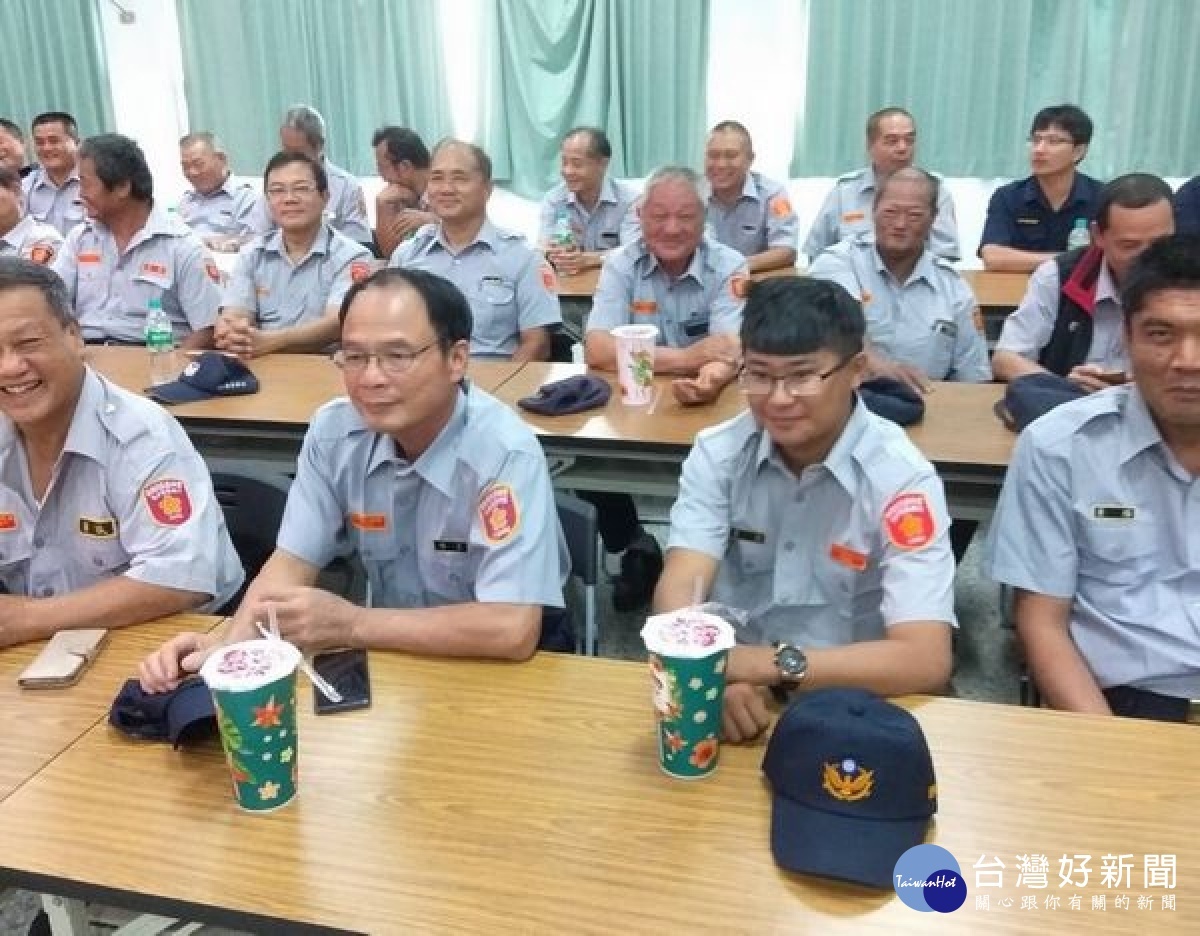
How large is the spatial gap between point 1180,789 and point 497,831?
0.86 meters

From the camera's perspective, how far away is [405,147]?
19.2 feet

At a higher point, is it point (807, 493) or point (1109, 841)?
point (807, 493)

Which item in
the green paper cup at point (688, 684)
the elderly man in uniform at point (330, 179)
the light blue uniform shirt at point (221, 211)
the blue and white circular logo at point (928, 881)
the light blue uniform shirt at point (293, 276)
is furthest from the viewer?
the light blue uniform shirt at point (221, 211)

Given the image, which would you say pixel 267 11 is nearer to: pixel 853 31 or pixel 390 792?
pixel 853 31

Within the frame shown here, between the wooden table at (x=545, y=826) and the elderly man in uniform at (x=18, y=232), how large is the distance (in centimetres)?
369

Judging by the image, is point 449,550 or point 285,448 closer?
point 449,550

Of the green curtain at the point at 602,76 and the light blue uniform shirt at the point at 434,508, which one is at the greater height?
the green curtain at the point at 602,76

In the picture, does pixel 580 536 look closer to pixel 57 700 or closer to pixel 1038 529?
pixel 1038 529

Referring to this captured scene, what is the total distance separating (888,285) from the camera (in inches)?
138

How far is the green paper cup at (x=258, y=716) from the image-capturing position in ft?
4.00

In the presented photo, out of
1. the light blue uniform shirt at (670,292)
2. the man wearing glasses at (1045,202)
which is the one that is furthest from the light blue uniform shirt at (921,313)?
the man wearing glasses at (1045,202)

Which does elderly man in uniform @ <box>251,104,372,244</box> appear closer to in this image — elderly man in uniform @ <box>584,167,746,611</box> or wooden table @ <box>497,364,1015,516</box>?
elderly man in uniform @ <box>584,167,746,611</box>

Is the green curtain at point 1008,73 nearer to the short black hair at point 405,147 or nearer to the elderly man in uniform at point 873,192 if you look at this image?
the elderly man in uniform at point 873,192

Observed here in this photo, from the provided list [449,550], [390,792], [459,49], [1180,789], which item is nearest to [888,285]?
[449,550]
